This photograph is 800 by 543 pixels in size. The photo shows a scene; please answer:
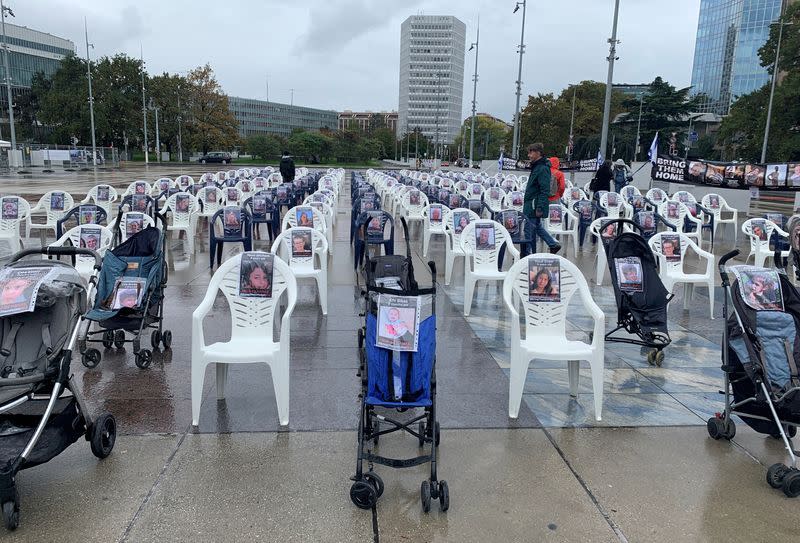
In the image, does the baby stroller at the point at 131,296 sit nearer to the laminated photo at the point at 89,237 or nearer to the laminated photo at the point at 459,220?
the laminated photo at the point at 89,237

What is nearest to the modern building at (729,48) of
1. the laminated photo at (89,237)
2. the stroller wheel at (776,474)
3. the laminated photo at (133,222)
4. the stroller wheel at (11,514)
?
the laminated photo at (133,222)

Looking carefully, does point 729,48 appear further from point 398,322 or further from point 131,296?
point 398,322

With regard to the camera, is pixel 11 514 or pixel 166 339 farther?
pixel 166 339

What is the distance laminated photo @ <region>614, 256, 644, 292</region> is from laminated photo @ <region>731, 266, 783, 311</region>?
1568mm

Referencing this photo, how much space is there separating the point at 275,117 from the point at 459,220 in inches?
5874

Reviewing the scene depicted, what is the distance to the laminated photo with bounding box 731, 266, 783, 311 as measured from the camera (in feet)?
12.2

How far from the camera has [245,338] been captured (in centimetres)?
432

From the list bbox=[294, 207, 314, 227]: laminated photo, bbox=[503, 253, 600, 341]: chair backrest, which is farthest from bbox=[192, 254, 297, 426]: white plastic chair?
bbox=[294, 207, 314, 227]: laminated photo

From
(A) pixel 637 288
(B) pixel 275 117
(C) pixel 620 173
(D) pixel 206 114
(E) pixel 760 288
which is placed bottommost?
(A) pixel 637 288

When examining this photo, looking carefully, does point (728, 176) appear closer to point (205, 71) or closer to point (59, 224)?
point (59, 224)

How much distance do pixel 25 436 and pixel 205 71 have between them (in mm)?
69452

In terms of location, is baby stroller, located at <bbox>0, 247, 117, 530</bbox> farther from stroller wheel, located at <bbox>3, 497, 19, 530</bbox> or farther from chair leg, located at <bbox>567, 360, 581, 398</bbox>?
chair leg, located at <bbox>567, 360, 581, 398</bbox>

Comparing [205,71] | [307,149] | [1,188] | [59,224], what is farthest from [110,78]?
[59,224]

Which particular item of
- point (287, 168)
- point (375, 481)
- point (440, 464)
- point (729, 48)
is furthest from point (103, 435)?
point (729, 48)
